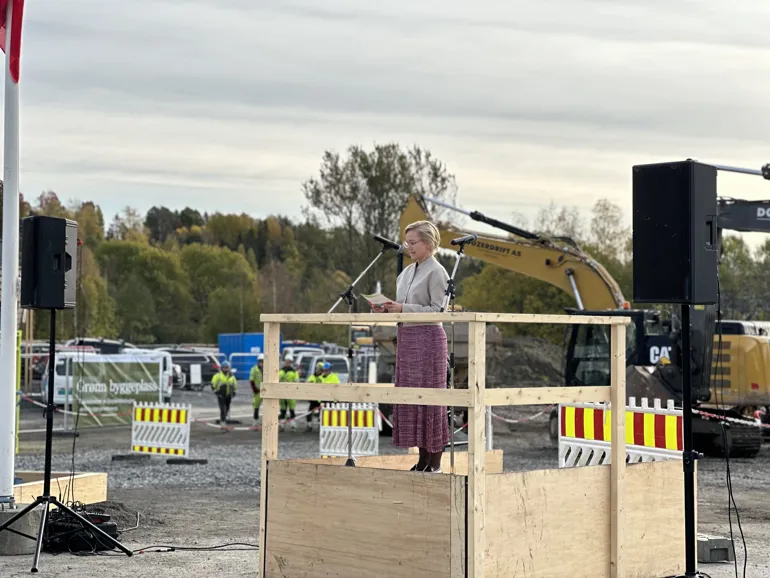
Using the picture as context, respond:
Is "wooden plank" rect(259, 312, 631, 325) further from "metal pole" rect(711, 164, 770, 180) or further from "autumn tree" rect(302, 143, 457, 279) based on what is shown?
"autumn tree" rect(302, 143, 457, 279)

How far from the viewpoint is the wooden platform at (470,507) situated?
6223 mm

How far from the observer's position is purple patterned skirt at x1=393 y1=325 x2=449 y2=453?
22.3 feet

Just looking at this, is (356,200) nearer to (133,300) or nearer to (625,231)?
(625,231)

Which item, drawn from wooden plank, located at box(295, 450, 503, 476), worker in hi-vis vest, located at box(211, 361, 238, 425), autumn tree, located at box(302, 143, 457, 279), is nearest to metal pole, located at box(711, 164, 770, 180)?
wooden plank, located at box(295, 450, 503, 476)

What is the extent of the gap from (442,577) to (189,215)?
8773 centimetres

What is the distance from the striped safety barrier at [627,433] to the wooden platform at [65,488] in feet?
15.4

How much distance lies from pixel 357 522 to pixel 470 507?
849mm

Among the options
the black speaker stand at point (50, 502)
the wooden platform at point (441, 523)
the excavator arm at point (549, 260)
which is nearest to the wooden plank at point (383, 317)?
the wooden platform at point (441, 523)

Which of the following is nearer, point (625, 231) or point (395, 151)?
point (395, 151)

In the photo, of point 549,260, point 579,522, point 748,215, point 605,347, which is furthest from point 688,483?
point 549,260

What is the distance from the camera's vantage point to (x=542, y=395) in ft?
21.9

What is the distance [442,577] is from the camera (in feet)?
20.5

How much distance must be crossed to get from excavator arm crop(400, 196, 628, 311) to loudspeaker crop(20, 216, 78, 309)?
Answer: 42.9 feet

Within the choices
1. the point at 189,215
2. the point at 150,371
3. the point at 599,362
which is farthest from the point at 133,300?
the point at 599,362
